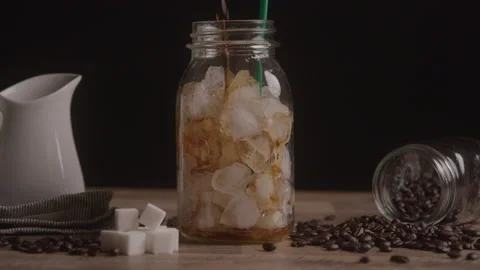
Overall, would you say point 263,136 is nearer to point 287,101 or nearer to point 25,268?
point 287,101

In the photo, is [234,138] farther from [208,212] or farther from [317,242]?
[317,242]

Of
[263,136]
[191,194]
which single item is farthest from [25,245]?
[263,136]

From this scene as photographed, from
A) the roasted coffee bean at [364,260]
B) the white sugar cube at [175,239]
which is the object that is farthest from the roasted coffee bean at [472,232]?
the white sugar cube at [175,239]

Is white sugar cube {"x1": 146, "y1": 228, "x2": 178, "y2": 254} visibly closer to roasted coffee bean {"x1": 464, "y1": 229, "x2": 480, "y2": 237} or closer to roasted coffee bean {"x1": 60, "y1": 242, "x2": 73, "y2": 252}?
roasted coffee bean {"x1": 60, "y1": 242, "x2": 73, "y2": 252}

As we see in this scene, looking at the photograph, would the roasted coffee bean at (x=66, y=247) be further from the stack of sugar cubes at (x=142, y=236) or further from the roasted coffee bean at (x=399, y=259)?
the roasted coffee bean at (x=399, y=259)

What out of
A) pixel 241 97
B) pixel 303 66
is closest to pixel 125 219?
pixel 241 97
